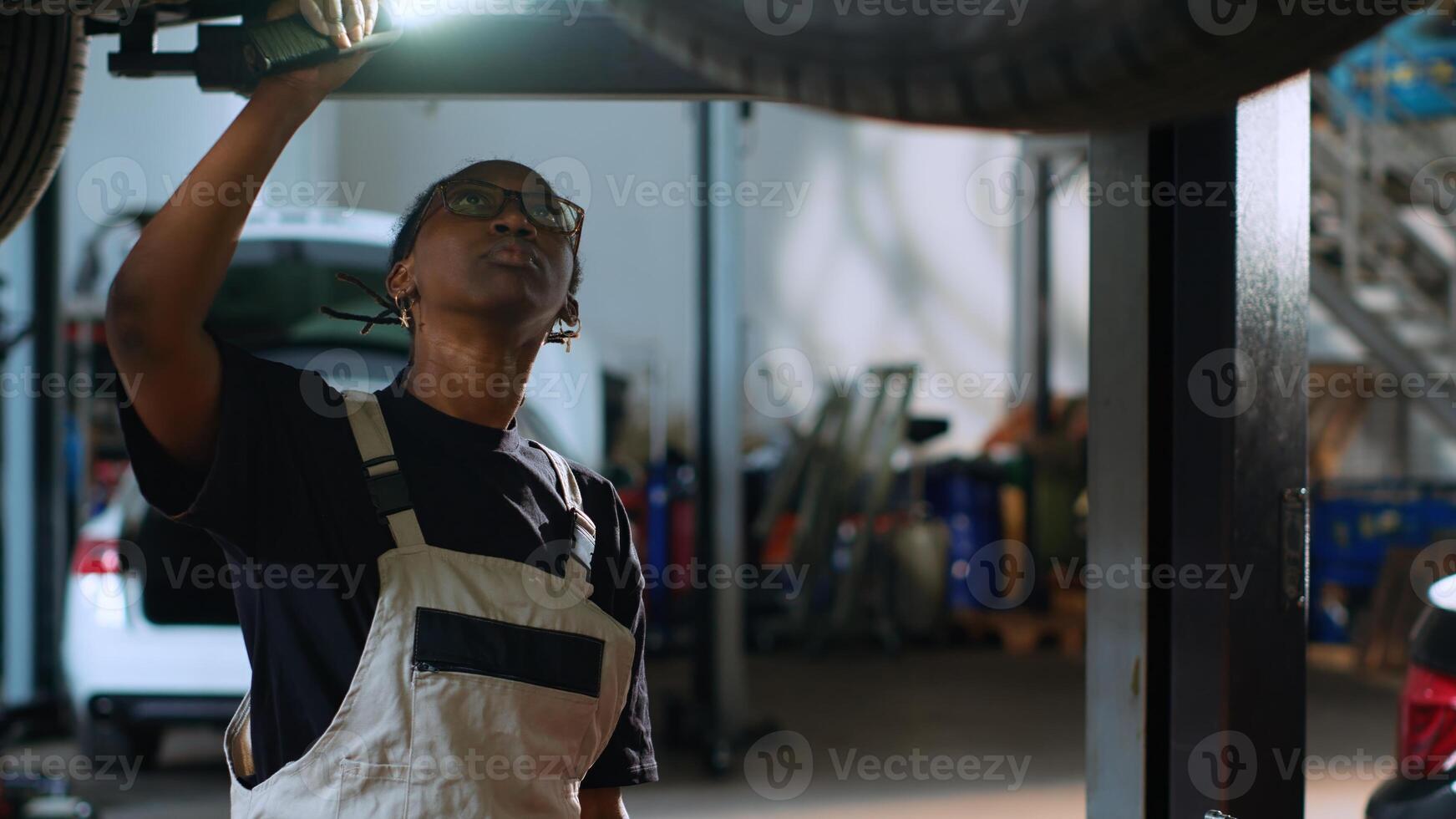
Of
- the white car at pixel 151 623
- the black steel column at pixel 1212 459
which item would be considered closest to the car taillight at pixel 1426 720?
the black steel column at pixel 1212 459

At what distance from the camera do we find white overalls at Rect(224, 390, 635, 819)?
117 cm

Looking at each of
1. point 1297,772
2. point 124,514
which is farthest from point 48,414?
point 1297,772

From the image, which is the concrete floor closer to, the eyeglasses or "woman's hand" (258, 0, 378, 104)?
the eyeglasses

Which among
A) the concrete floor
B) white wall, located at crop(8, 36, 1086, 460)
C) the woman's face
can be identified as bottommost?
the concrete floor

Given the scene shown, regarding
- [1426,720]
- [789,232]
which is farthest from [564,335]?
[789,232]

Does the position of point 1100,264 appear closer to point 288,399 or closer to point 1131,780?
point 1131,780

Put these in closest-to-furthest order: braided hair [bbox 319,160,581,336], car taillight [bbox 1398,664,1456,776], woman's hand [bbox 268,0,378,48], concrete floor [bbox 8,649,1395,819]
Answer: woman's hand [bbox 268,0,378,48], braided hair [bbox 319,160,581,336], car taillight [bbox 1398,664,1456,776], concrete floor [bbox 8,649,1395,819]

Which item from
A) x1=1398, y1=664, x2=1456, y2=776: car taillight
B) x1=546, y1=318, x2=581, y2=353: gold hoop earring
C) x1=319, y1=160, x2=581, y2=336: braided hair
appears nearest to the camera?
x1=319, y1=160, x2=581, y2=336: braided hair

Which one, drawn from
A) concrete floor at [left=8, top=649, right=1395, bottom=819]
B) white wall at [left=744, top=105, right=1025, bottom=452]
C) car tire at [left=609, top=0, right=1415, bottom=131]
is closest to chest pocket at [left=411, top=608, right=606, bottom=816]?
car tire at [left=609, top=0, right=1415, bottom=131]

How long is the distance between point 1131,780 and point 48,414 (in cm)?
468

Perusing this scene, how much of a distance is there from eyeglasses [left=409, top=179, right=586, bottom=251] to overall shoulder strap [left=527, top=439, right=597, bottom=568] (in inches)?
10.4

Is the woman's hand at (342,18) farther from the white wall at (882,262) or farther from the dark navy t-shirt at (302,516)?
the white wall at (882,262)

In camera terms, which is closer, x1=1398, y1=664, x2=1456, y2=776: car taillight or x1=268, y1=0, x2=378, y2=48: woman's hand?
x1=268, y1=0, x2=378, y2=48: woman's hand

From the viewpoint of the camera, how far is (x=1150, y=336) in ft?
4.83
